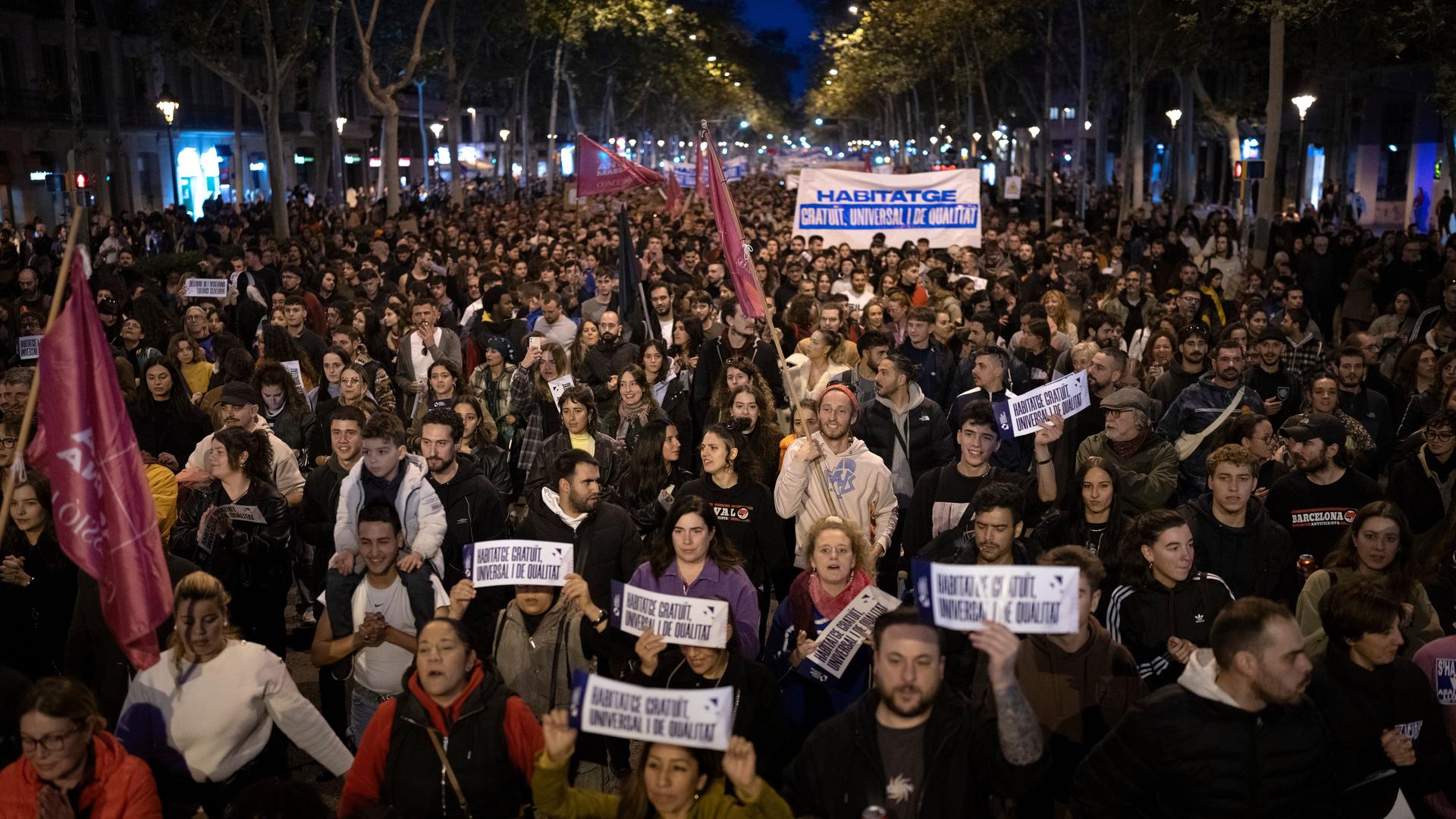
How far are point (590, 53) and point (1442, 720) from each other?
5809cm

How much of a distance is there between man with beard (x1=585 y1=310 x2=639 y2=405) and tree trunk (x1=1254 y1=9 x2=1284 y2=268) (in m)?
13.2

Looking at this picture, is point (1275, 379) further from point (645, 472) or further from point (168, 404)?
point (168, 404)

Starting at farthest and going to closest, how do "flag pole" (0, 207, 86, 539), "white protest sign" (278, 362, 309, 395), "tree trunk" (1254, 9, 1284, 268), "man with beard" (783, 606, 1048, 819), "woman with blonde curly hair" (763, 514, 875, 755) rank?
"tree trunk" (1254, 9, 1284, 268) → "white protest sign" (278, 362, 309, 395) → "woman with blonde curly hair" (763, 514, 875, 755) → "flag pole" (0, 207, 86, 539) → "man with beard" (783, 606, 1048, 819)

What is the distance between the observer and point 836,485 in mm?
7375

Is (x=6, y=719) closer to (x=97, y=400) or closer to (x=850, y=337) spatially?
(x=97, y=400)

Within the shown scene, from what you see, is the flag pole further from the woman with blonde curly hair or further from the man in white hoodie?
the man in white hoodie

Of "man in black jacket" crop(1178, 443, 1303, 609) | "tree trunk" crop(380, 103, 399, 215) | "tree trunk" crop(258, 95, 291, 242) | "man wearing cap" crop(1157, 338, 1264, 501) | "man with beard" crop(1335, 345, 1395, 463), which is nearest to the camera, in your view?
"man in black jacket" crop(1178, 443, 1303, 609)

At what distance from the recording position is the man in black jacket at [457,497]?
23.3ft

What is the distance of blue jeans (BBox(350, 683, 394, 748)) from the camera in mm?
5887

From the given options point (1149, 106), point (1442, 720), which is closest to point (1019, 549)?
point (1442, 720)

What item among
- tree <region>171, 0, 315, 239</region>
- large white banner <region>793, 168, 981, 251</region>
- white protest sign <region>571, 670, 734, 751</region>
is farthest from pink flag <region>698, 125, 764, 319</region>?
tree <region>171, 0, 315, 239</region>

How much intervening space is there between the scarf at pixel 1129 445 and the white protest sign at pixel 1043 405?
0.61 meters

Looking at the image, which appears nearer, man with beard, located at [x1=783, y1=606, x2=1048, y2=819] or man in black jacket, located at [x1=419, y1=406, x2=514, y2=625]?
man with beard, located at [x1=783, y1=606, x2=1048, y2=819]

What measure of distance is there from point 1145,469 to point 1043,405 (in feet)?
2.82
